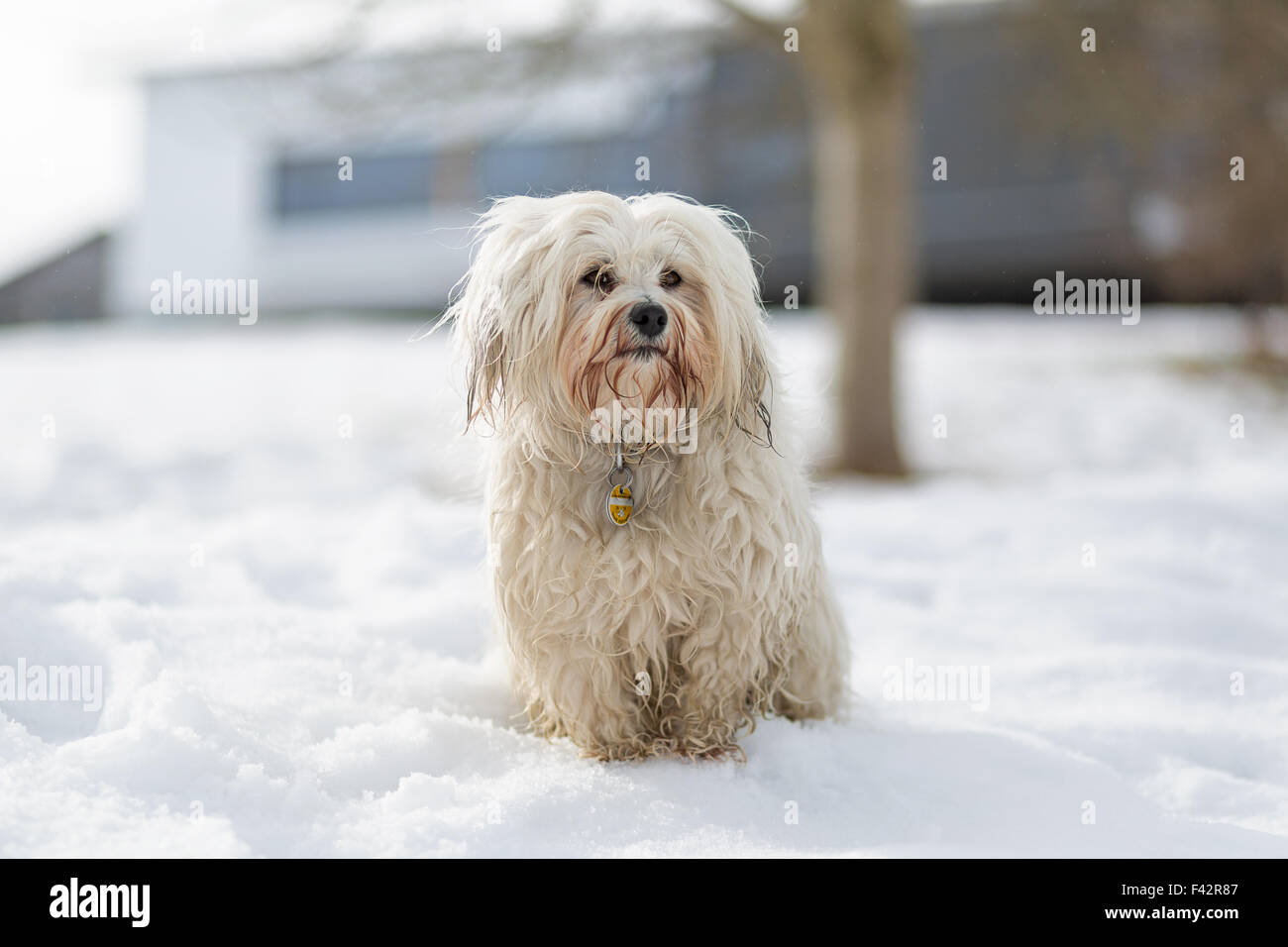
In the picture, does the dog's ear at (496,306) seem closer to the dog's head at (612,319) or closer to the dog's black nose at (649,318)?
the dog's head at (612,319)

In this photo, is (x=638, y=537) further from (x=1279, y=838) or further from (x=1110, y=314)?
(x=1110, y=314)

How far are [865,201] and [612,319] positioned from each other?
18.1 feet

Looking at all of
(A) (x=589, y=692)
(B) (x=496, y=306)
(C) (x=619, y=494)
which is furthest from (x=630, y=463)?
(A) (x=589, y=692)

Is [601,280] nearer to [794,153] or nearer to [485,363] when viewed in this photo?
[485,363]

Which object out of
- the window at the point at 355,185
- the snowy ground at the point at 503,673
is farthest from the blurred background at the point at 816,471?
the window at the point at 355,185

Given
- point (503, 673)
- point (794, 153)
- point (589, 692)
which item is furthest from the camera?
point (794, 153)

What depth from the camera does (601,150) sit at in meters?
14.7

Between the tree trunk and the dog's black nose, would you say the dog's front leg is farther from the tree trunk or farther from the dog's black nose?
the tree trunk

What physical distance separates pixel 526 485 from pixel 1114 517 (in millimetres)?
4088

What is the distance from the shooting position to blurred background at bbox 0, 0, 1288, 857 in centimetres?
280

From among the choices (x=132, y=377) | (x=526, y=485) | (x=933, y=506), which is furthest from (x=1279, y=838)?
(x=132, y=377)

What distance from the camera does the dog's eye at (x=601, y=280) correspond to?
290 centimetres

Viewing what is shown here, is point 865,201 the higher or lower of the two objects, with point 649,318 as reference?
higher

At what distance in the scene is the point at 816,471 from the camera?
8211 millimetres
